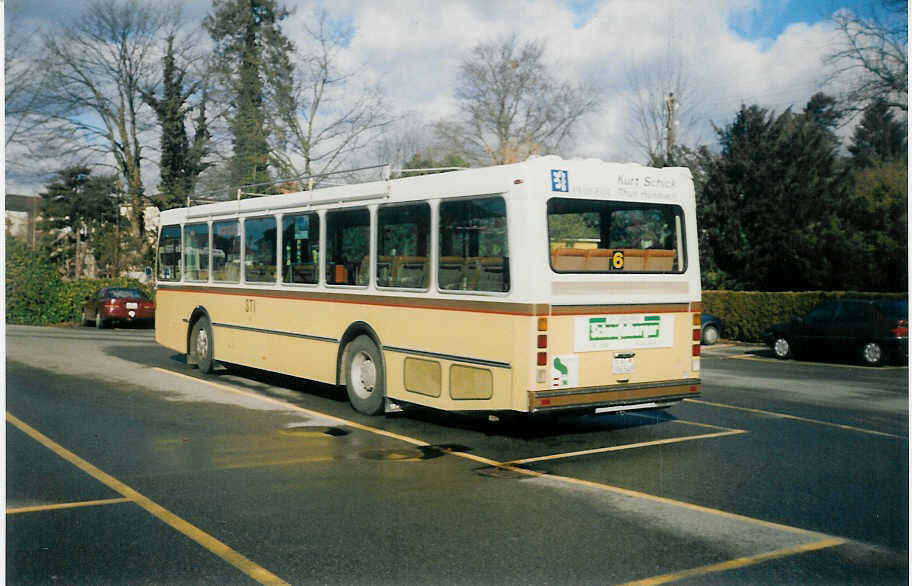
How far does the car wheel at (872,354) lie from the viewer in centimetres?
1884

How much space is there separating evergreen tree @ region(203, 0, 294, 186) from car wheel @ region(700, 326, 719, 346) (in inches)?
629

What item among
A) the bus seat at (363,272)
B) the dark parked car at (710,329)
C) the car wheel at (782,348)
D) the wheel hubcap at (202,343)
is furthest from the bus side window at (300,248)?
the dark parked car at (710,329)

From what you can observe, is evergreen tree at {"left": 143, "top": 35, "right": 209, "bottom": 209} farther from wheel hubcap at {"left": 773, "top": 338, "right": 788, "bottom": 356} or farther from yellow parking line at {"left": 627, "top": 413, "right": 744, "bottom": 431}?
yellow parking line at {"left": 627, "top": 413, "right": 744, "bottom": 431}

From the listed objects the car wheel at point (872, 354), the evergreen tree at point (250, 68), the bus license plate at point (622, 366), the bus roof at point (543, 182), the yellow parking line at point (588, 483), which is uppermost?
the evergreen tree at point (250, 68)

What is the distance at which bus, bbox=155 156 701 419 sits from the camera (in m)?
8.77

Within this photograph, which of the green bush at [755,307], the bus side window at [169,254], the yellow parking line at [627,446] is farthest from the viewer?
the green bush at [755,307]

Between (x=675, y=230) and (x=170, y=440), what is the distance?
556 cm

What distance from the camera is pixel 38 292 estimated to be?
32.7 metres

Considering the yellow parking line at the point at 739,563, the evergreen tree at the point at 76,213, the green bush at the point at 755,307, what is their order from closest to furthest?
the yellow parking line at the point at 739,563 < the green bush at the point at 755,307 < the evergreen tree at the point at 76,213

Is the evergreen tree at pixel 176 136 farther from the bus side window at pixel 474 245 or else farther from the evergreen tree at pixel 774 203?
the bus side window at pixel 474 245

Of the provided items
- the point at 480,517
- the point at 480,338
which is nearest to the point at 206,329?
the point at 480,338

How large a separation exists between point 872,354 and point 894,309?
1029 mm

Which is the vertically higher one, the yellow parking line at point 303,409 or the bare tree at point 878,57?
the bare tree at point 878,57

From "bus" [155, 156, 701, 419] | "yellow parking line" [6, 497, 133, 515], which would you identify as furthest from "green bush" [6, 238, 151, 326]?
"yellow parking line" [6, 497, 133, 515]
